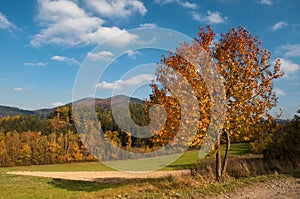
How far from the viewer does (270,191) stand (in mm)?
8883

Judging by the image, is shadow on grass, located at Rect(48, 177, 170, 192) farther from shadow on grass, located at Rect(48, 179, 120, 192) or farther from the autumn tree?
the autumn tree

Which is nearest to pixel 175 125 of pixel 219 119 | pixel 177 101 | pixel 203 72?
pixel 177 101

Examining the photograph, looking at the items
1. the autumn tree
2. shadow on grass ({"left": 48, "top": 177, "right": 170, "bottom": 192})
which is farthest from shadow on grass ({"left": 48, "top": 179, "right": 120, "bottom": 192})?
the autumn tree

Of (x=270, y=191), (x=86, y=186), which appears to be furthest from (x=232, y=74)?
(x=86, y=186)

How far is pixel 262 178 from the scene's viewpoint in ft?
34.9

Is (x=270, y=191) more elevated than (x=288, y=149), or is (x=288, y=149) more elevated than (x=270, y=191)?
(x=288, y=149)

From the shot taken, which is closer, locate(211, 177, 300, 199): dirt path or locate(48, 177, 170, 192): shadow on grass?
locate(211, 177, 300, 199): dirt path

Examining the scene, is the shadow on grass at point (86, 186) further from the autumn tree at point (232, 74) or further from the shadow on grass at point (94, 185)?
the autumn tree at point (232, 74)

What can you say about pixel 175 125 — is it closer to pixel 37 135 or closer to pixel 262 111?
pixel 262 111

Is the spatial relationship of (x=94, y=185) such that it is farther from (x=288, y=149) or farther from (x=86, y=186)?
(x=288, y=149)

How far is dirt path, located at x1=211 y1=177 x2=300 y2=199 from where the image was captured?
8320 mm

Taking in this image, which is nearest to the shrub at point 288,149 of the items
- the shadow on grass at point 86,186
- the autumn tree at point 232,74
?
the autumn tree at point 232,74

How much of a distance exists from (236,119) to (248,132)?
1493 mm

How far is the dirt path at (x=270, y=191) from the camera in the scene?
8.32m
